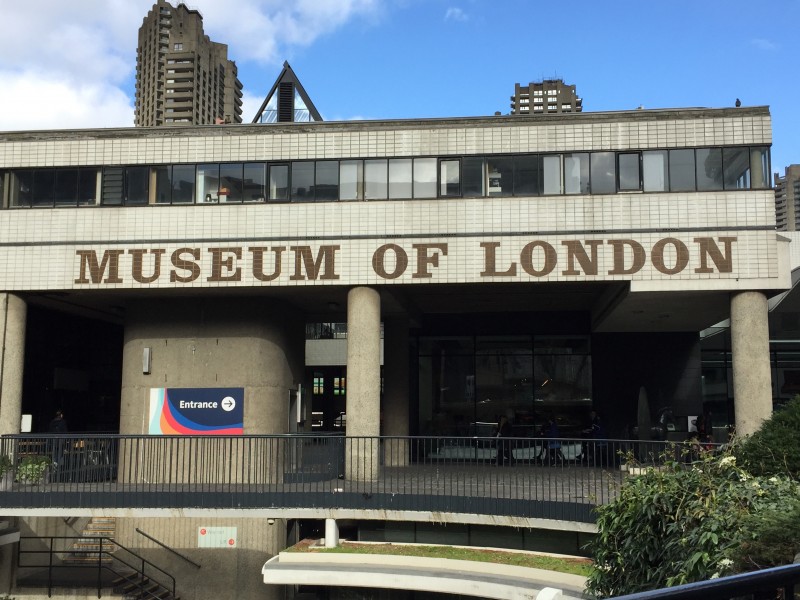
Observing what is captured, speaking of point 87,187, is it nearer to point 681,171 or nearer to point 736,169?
point 681,171

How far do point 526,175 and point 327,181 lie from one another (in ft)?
16.7

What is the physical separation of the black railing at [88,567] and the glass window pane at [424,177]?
1136 cm

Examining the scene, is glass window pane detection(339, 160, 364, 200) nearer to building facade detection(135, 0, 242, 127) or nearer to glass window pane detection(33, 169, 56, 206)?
glass window pane detection(33, 169, 56, 206)

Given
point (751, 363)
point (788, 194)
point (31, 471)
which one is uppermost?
point (788, 194)

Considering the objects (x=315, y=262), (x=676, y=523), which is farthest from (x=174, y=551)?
(x=676, y=523)

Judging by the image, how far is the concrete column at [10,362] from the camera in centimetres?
2153

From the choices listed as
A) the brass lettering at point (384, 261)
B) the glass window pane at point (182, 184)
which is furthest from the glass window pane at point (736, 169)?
the glass window pane at point (182, 184)

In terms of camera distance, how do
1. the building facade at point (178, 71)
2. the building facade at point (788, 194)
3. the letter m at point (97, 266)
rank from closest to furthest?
the letter m at point (97, 266), the building facade at point (788, 194), the building facade at point (178, 71)

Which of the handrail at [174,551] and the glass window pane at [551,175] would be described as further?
the glass window pane at [551,175]

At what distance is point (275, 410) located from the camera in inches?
906

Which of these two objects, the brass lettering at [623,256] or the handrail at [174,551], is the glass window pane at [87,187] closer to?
the handrail at [174,551]

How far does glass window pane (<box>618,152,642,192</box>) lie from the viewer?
20875 millimetres

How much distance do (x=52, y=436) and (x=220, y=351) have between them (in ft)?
18.8

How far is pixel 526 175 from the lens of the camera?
69.9 feet
